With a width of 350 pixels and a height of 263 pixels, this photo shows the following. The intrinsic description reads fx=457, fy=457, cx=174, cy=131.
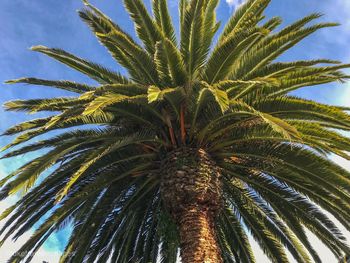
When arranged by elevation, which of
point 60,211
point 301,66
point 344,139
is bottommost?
point 60,211

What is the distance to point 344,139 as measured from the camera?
9164mm

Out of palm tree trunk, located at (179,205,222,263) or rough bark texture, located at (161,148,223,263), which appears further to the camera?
rough bark texture, located at (161,148,223,263)

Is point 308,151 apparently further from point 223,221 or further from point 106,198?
point 106,198

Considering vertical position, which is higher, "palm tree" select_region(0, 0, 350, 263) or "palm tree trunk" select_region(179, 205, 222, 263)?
"palm tree" select_region(0, 0, 350, 263)

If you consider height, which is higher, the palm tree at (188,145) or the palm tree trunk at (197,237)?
the palm tree at (188,145)

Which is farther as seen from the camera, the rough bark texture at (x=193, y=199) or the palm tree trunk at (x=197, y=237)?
the rough bark texture at (x=193, y=199)

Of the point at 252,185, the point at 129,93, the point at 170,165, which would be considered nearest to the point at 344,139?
the point at 252,185

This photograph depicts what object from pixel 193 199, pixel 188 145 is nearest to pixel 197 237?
pixel 193 199

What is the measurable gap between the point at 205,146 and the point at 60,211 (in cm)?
349

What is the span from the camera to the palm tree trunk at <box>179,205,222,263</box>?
8641 mm

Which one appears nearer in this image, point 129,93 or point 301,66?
point 129,93

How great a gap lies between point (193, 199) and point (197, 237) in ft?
2.49

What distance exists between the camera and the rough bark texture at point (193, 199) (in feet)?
28.8

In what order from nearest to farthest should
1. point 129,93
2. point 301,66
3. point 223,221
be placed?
point 129,93
point 301,66
point 223,221
